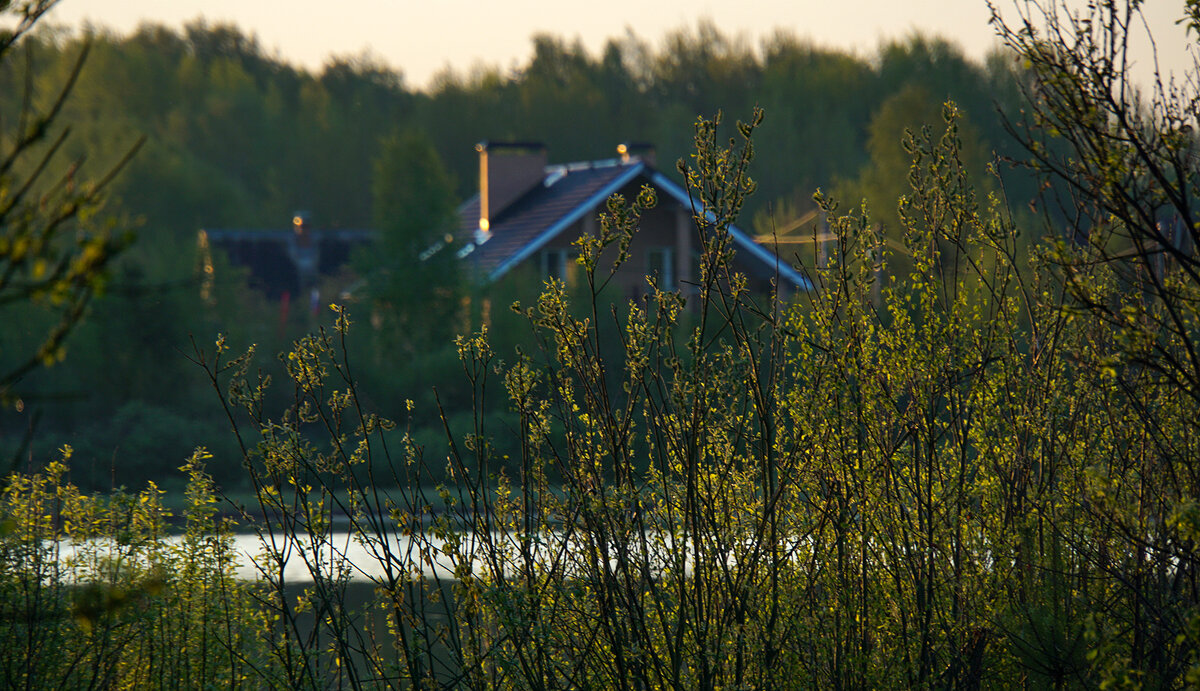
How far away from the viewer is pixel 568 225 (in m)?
23.8

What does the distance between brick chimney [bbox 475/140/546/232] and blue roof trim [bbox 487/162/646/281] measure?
458cm

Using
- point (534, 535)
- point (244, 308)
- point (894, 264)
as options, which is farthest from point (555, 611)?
point (894, 264)

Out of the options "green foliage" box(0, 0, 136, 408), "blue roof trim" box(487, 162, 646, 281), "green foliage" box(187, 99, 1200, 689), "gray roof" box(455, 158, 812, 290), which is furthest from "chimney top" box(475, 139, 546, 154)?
"green foliage" box(0, 0, 136, 408)

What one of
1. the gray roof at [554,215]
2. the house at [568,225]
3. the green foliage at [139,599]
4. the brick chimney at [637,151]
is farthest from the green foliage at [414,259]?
the green foliage at [139,599]

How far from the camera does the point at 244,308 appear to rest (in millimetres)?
22219

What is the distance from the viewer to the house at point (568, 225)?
23078 mm

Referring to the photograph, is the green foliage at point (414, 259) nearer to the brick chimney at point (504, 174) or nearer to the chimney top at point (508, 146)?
the brick chimney at point (504, 174)

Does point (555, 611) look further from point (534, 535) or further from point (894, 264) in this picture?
point (894, 264)

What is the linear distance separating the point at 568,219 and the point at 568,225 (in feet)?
1.46

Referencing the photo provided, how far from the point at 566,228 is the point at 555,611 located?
20630 millimetres

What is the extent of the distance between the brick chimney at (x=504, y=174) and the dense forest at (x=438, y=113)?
280 centimetres

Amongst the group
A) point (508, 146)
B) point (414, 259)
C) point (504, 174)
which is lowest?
point (414, 259)

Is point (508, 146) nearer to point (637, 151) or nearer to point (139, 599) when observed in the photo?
point (637, 151)

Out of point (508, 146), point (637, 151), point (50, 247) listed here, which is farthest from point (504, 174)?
point (50, 247)
